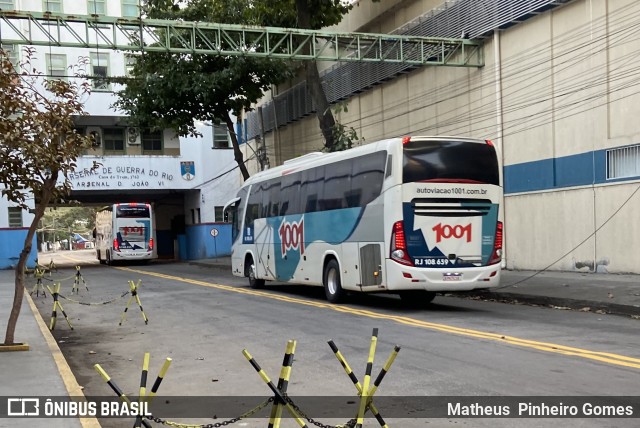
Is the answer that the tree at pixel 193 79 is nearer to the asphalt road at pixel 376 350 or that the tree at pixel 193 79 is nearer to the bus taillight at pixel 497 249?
the asphalt road at pixel 376 350

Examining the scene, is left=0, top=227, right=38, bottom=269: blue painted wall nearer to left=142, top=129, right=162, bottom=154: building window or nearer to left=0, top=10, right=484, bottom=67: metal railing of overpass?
left=142, top=129, right=162, bottom=154: building window

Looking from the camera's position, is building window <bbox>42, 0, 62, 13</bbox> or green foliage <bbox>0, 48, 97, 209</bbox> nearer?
green foliage <bbox>0, 48, 97, 209</bbox>

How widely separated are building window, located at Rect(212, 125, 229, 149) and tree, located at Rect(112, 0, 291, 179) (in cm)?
1383

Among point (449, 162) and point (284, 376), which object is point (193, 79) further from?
point (284, 376)

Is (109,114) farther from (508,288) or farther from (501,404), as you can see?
(501,404)

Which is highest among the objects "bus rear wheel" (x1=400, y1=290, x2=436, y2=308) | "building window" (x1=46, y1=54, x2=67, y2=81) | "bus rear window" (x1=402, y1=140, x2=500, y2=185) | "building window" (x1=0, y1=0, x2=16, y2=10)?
"building window" (x1=0, y1=0, x2=16, y2=10)

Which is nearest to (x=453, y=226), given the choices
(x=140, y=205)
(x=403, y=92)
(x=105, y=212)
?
(x=403, y=92)

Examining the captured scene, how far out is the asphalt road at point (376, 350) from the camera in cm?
677

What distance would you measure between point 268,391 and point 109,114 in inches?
1508

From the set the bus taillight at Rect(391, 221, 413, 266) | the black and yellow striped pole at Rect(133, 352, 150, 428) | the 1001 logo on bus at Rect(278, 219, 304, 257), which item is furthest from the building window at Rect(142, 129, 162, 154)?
the black and yellow striped pole at Rect(133, 352, 150, 428)

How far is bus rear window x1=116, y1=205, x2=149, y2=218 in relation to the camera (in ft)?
140

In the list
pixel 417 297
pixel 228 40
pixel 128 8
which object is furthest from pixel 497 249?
pixel 128 8

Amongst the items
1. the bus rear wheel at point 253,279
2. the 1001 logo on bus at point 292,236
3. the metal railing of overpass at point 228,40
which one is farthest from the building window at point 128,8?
the 1001 logo on bus at point 292,236

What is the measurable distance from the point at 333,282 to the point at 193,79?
53.3 feet
